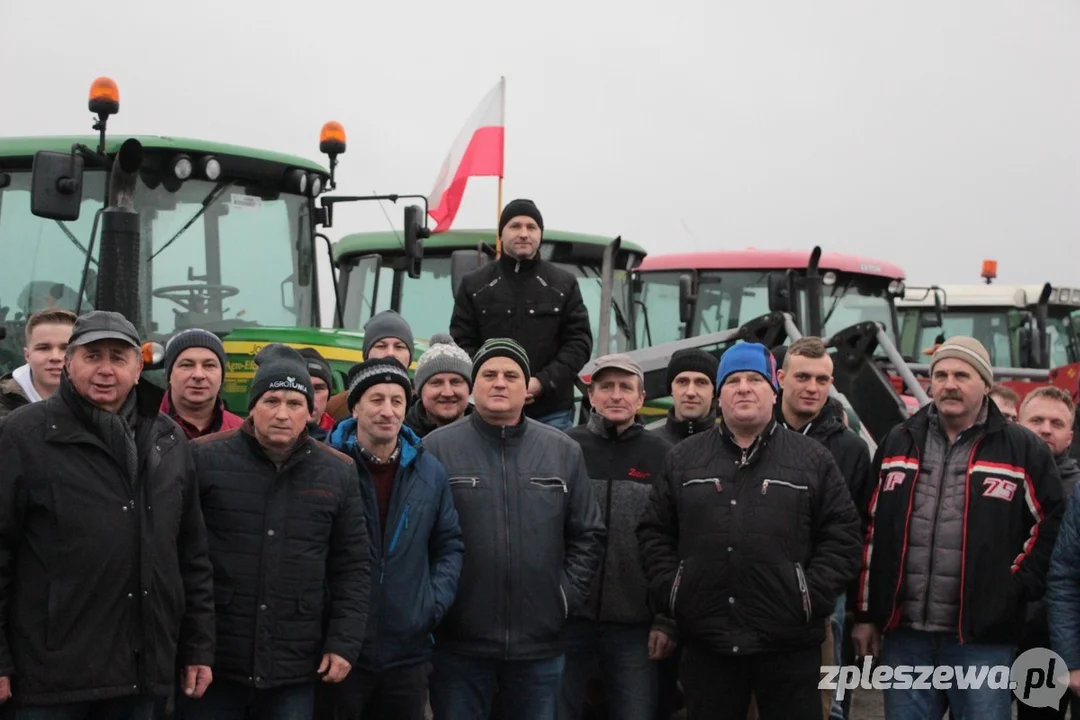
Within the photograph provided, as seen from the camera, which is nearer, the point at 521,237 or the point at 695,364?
the point at 695,364

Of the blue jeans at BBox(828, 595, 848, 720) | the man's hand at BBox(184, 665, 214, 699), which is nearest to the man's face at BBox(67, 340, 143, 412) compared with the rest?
the man's hand at BBox(184, 665, 214, 699)

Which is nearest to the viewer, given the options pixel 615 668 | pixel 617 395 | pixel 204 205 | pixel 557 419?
pixel 615 668

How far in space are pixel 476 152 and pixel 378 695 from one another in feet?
15.9

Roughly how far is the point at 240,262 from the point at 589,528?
3.53 m

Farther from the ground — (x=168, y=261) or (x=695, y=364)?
(x=168, y=261)

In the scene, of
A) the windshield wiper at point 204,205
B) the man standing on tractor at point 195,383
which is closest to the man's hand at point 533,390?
the man standing on tractor at point 195,383

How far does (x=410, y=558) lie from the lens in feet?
14.8

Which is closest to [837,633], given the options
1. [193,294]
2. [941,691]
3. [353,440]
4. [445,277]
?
[941,691]

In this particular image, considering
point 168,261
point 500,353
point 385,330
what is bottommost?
point 500,353

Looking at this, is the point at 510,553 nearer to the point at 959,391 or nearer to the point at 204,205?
the point at 959,391

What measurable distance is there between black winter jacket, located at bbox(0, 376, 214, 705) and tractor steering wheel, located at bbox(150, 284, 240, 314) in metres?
3.43

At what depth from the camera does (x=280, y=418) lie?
4.28 meters

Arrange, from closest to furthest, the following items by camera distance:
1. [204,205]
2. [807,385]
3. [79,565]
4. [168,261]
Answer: [79,565] < [807,385] < [168,261] < [204,205]

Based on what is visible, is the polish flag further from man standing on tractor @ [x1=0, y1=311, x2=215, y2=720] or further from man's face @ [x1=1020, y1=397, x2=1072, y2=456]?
man standing on tractor @ [x1=0, y1=311, x2=215, y2=720]
